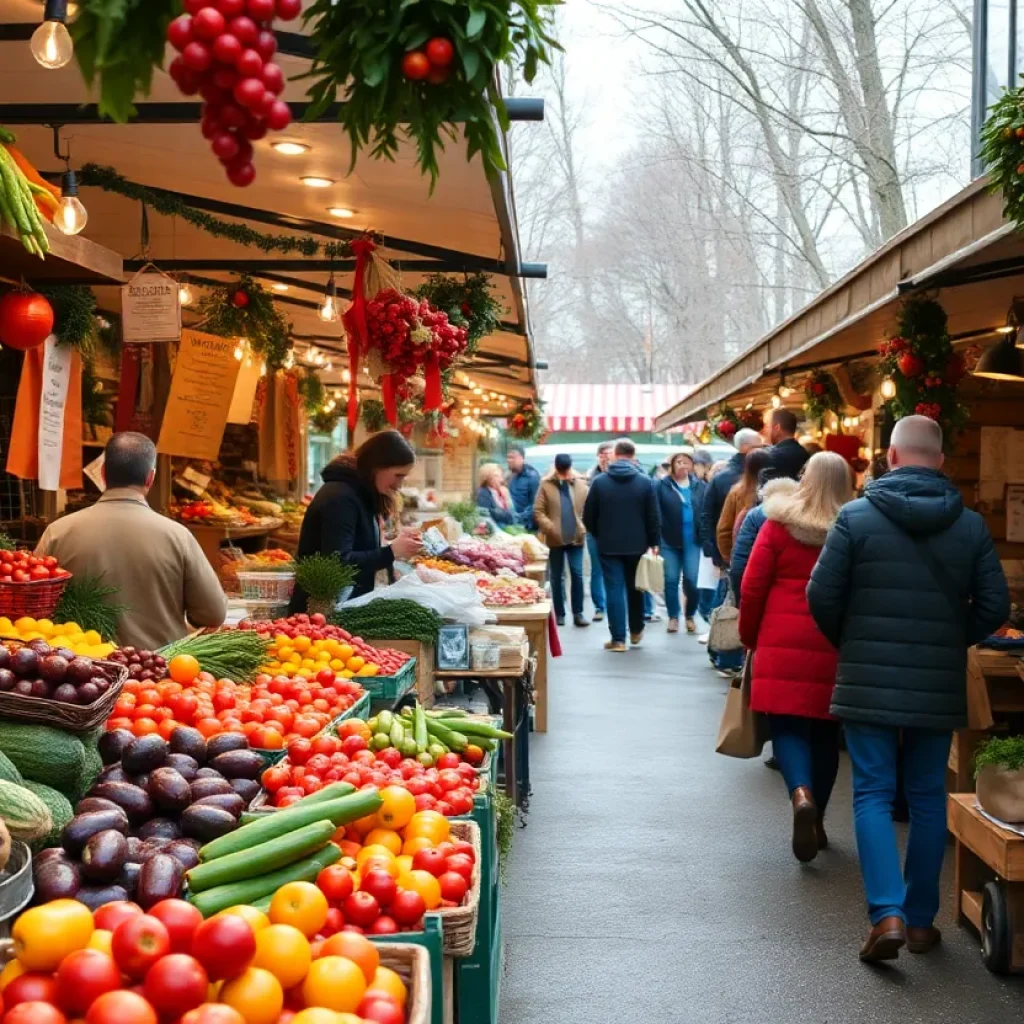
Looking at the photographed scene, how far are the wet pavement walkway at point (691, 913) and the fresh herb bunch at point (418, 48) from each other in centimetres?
325

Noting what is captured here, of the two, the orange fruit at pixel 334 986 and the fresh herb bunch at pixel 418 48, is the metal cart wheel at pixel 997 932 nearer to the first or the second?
the orange fruit at pixel 334 986

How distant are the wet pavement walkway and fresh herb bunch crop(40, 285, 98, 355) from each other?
3109mm

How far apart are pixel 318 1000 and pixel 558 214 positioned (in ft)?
161

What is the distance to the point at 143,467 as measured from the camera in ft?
18.3

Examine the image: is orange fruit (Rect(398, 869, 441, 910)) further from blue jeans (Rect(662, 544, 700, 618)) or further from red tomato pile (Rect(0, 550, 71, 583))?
blue jeans (Rect(662, 544, 700, 618))

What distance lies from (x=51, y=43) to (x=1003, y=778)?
396 centimetres

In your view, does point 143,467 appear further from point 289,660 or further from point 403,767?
point 403,767

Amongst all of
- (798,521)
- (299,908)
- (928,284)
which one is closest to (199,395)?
(798,521)

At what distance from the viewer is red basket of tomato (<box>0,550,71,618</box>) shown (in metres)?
5.04

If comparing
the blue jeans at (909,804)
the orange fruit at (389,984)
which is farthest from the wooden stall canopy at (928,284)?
the orange fruit at (389,984)

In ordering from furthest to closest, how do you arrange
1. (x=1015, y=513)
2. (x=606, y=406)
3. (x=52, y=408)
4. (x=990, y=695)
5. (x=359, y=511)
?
(x=606, y=406) < (x=1015, y=513) < (x=359, y=511) < (x=990, y=695) < (x=52, y=408)

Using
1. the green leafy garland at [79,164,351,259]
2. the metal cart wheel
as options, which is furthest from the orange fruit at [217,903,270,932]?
the green leafy garland at [79,164,351,259]

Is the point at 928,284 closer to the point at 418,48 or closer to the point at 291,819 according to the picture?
the point at 291,819

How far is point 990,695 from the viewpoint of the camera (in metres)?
6.30
